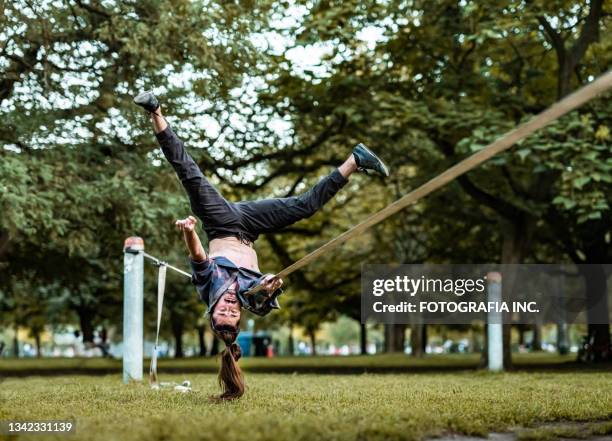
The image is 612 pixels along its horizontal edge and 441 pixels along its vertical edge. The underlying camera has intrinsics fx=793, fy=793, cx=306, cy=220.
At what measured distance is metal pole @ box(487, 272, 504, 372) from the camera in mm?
15766

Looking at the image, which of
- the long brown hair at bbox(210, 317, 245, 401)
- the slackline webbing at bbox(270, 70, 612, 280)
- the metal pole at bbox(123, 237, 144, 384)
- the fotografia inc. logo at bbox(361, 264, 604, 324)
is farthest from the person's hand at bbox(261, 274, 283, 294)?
the fotografia inc. logo at bbox(361, 264, 604, 324)

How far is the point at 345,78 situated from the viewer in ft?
55.4

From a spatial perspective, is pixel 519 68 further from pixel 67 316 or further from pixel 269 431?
pixel 67 316

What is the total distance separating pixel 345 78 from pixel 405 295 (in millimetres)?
10422

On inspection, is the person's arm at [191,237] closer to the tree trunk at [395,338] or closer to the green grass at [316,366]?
the green grass at [316,366]

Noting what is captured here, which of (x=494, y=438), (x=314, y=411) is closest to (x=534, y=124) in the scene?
(x=494, y=438)

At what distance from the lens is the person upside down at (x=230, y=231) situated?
7.24 meters

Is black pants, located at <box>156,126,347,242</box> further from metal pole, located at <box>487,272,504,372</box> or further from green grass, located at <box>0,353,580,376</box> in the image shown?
metal pole, located at <box>487,272,504,372</box>

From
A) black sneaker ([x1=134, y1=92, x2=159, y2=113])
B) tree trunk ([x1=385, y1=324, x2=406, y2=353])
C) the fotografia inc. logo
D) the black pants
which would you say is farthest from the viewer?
tree trunk ([x1=385, y1=324, x2=406, y2=353])

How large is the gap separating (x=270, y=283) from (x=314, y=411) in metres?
1.25

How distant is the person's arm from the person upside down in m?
0.01

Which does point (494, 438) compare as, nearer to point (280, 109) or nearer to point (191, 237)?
point (191, 237)

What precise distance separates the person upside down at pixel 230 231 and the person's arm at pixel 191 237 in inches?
0.4

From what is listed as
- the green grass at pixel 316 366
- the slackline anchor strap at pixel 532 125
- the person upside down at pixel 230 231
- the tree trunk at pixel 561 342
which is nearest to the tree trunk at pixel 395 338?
the tree trunk at pixel 561 342
